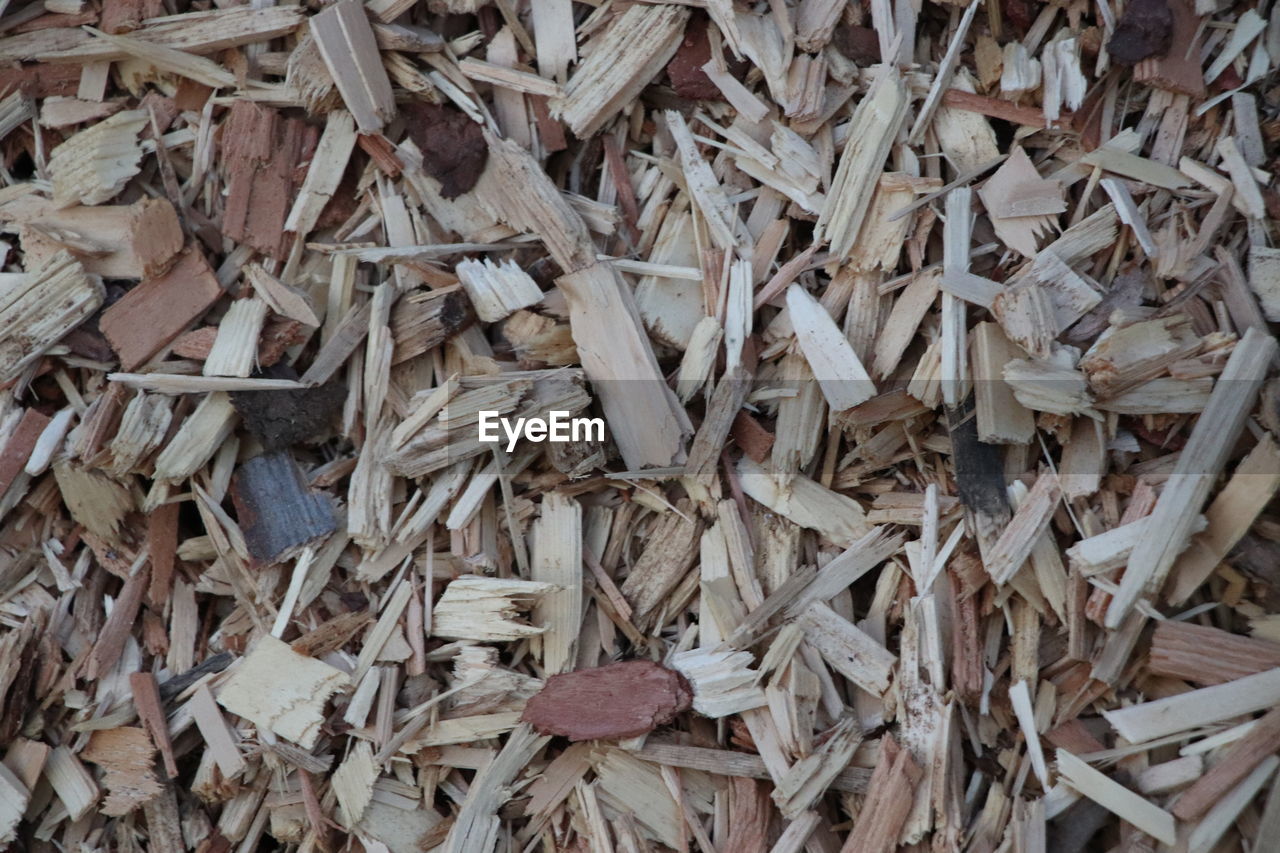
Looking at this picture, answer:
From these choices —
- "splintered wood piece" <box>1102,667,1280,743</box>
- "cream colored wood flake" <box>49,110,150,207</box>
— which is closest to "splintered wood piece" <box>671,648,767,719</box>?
"splintered wood piece" <box>1102,667,1280,743</box>

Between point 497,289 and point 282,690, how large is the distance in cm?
85

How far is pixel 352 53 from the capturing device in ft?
6.03

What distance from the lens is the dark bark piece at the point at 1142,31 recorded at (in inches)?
66.1

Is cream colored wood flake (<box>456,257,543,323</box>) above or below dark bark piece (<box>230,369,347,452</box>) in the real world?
above

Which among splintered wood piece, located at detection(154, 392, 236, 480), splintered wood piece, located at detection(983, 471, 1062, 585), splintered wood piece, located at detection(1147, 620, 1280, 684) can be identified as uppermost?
splintered wood piece, located at detection(154, 392, 236, 480)

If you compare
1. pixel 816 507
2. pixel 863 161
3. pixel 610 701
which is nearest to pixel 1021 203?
pixel 863 161

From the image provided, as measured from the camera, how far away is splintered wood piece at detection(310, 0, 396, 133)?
183 cm

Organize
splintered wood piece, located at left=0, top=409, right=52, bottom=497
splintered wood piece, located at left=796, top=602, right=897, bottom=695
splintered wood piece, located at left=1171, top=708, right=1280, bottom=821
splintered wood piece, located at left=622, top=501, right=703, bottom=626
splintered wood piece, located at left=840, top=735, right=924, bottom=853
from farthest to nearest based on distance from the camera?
splintered wood piece, located at left=0, top=409, right=52, bottom=497 → splintered wood piece, located at left=622, top=501, right=703, bottom=626 → splintered wood piece, located at left=796, top=602, right=897, bottom=695 → splintered wood piece, located at left=840, top=735, right=924, bottom=853 → splintered wood piece, located at left=1171, top=708, right=1280, bottom=821

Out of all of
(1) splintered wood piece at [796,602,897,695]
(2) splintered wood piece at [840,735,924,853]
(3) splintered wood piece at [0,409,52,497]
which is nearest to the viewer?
(2) splintered wood piece at [840,735,924,853]

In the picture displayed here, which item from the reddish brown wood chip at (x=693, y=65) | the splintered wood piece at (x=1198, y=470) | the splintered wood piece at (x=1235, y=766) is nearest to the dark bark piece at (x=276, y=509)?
the reddish brown wood chip at (x=693, y=65)

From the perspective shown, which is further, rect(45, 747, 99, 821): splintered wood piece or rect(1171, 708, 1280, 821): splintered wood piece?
rect(45, 747, 99, 821): splintered wood piece

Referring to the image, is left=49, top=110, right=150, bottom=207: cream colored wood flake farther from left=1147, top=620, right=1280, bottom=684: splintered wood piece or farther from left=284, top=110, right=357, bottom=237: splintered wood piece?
left=1147, top=620, right=1280, bottom=684: splintered wood piece

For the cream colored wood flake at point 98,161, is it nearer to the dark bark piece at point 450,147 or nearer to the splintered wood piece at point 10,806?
the dark bark piece at point 450,147

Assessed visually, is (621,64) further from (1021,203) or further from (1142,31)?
(1142,31)
